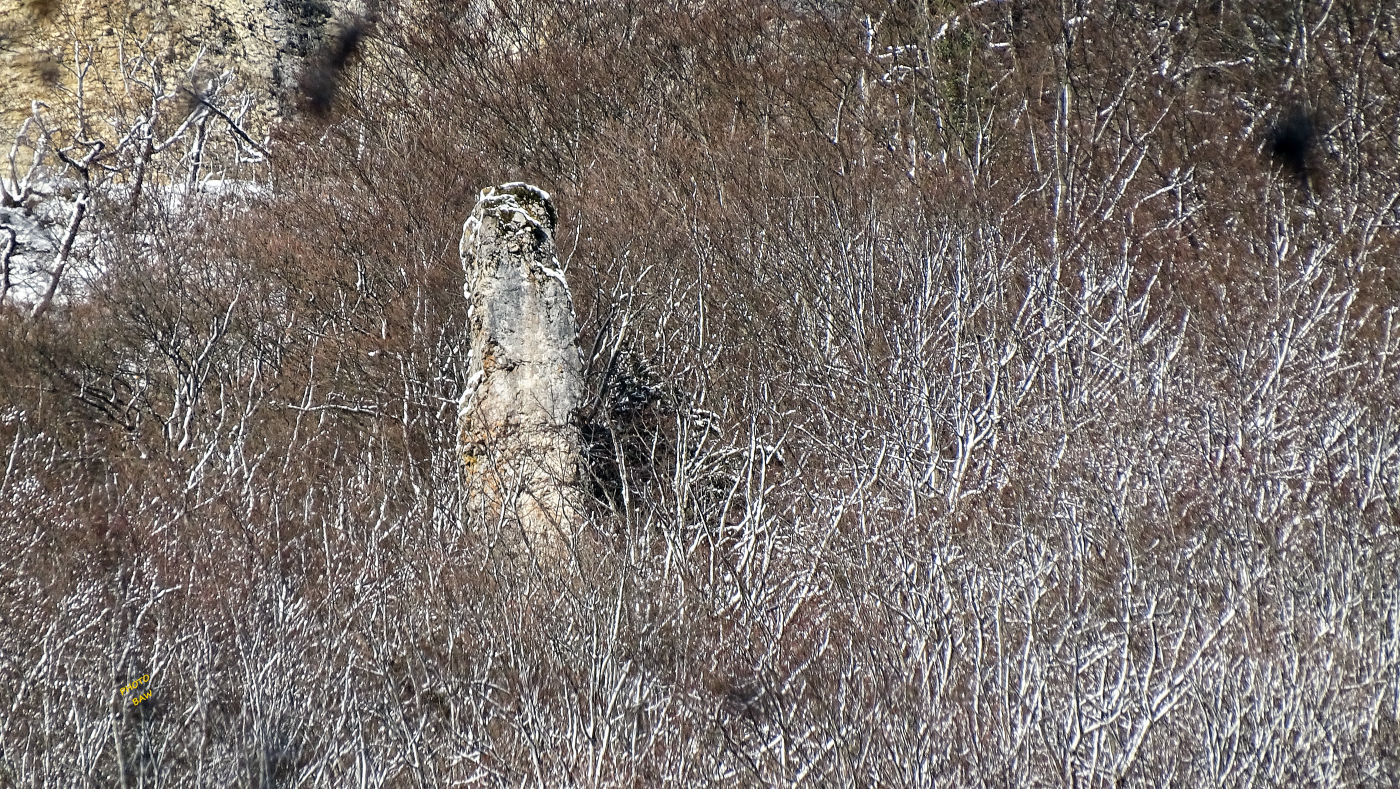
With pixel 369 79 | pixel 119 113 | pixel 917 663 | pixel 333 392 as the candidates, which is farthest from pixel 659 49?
pixel 917 663

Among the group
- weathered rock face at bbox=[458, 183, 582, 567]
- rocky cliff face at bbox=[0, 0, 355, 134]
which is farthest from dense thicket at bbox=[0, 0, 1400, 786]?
rocky cliff face at bbox=[0, 0, 355, 134]

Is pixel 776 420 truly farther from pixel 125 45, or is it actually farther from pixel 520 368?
pixel 125 45

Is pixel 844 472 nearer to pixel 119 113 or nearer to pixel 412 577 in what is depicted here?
pixel 412 577

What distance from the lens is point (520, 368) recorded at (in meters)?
7.00

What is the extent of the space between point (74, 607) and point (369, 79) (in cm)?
1203

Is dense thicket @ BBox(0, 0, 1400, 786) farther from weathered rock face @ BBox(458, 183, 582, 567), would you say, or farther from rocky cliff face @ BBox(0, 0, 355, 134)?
rocky cliff face @ BBox(0, 0, 355, 134)

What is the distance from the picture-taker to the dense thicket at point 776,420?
3686 mm

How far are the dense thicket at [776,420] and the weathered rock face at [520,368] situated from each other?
1.06 ft

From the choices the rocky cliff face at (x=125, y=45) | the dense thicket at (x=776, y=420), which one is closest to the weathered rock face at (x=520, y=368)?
the dense thicket at (x=776, y=420)

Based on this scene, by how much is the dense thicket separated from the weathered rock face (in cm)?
32

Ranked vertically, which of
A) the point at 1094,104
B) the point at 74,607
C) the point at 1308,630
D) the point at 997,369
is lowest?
the point at 74,607

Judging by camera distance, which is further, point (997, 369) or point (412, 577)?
point (997, 369)

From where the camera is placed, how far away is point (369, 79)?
15.7 metres

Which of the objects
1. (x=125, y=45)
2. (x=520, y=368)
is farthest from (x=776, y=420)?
(x=125, y=45)
